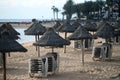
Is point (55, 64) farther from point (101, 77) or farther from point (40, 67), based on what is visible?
point (101, 77)

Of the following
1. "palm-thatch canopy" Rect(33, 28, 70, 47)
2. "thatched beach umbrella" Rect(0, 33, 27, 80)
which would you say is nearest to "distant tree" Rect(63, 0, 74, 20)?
"palm-thatch canopy" Rect(33, 28, 70, 47)

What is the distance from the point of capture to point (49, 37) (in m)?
14.5

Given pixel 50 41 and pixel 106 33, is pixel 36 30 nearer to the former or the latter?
pixel 106 33

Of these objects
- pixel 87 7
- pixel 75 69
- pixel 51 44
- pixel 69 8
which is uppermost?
pixel 87 7

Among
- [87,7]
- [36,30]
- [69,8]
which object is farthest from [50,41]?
[69,8]

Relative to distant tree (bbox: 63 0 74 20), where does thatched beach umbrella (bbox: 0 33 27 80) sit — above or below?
below

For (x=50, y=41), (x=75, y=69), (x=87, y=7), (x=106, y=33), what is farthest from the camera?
(x=87, y=7)

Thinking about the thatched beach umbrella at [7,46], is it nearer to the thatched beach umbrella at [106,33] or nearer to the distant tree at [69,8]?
the thatched beach umbrella at [106,33]

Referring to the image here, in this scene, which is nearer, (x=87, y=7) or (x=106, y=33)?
(x=106, y=33)

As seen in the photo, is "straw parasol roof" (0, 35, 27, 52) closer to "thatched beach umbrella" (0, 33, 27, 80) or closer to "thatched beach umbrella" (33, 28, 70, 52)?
"thatched beach umbrella" (0, 33, 27, 80)

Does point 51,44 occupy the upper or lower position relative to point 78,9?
lower

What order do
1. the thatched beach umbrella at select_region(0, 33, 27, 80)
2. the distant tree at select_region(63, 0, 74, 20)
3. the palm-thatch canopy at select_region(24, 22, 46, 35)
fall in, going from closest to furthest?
the thatched beach umbrella at select_region(0, 33, 27, 80)
the palm-thatch canopy at select_region(24, 22, 46, 35)
the distant tree at select_region(63, 0, 74, 20)

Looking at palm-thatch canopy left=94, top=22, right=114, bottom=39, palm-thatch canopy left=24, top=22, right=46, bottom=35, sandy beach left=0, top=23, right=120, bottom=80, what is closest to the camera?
sandy beach left=0, top=23, right=120, bottom=80

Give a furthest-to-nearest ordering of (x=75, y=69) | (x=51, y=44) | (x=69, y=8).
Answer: (x=69, y=8) < (x=75, y=69) < (x=51, y=44)
